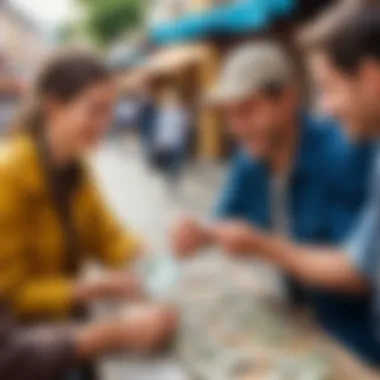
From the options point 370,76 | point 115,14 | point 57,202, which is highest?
point 115,14

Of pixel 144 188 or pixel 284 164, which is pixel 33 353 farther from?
pixel 144 188

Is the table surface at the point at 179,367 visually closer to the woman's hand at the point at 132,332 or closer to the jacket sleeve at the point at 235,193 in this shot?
the woman's hand at the point at 132,332

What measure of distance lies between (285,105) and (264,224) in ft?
0.52

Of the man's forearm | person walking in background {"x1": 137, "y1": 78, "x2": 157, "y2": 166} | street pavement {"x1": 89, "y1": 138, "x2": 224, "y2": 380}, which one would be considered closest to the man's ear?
the man's forearm

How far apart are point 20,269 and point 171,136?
1.98m

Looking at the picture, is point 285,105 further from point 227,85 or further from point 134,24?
point 134,24

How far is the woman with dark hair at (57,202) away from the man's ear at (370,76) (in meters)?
0.28

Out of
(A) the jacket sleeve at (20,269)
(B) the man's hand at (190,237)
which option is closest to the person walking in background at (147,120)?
(B) the man's hand at (190,237)

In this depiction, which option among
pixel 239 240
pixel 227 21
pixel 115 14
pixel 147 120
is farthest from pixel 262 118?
pixel 115 14

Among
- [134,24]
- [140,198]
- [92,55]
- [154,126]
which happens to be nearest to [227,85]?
[92,55]

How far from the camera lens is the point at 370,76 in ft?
2.02

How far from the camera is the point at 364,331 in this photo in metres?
0.73

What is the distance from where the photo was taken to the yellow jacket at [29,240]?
65cm

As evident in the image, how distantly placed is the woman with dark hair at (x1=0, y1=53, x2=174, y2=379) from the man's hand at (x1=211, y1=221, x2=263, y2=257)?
0.38 feet
